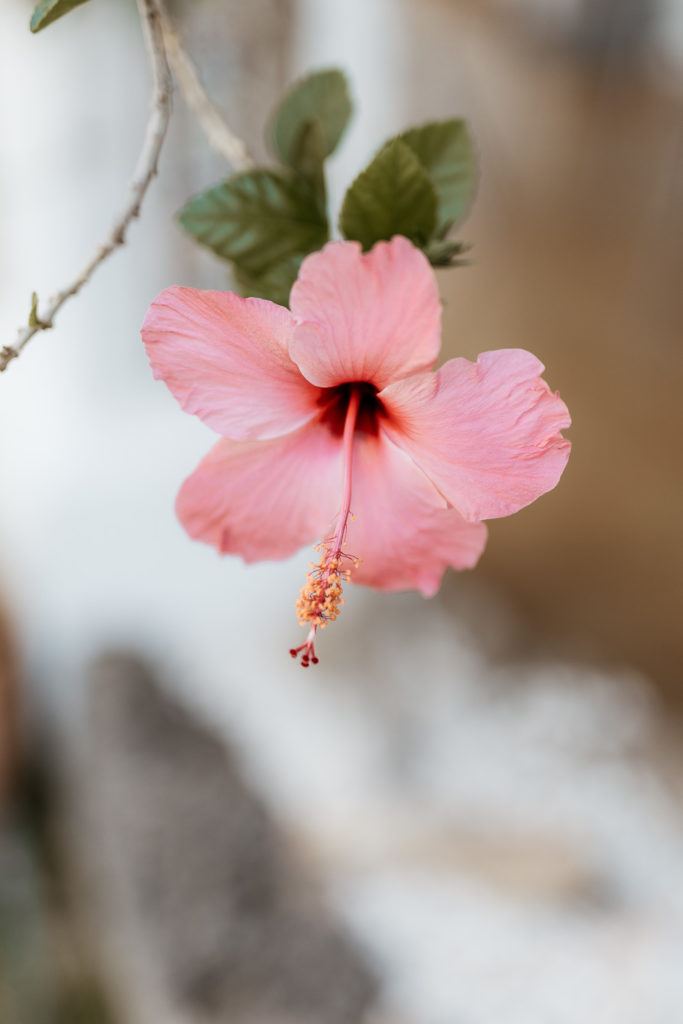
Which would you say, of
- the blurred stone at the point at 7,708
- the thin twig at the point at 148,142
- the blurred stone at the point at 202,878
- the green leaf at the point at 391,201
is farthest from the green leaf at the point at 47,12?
the blurred stone at the point at 7,708

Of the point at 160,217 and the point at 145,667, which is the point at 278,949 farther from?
the point at 160,217

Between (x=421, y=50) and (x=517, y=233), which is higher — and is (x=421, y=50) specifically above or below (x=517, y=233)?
above

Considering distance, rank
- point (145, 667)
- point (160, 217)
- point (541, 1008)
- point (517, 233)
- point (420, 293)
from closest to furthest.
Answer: point (420, 293), point (541, 1008), point (145, 667), point (517, 233), point (160, 217)

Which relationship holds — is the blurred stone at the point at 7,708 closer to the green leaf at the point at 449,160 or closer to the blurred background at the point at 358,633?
the blurred background at the point at 358,633

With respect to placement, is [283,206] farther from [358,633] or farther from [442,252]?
[358,633]

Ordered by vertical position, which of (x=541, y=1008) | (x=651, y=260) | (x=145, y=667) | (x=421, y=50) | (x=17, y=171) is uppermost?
(x=421, y=50)

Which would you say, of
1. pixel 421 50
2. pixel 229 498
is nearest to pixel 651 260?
pixel 421 50

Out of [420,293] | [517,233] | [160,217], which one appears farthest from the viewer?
[160,217]

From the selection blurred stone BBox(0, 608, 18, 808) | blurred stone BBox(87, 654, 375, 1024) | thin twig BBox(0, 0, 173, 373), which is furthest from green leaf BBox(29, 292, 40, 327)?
blurred stone BBox(0, 608, 18, 808)
